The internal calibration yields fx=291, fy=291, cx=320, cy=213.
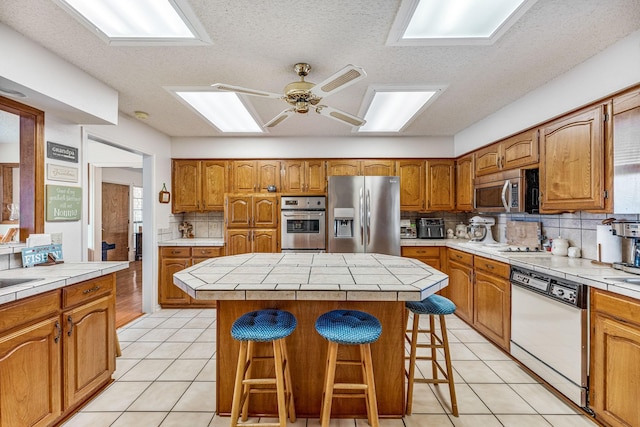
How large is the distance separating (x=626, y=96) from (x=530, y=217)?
157 cm

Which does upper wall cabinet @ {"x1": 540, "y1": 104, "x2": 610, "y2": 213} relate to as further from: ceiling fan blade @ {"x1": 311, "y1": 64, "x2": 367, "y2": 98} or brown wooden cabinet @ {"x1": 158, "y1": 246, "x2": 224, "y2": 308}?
brown wooden cabinet @ {"x1": 158, "y1": 246, "x2": 224, "y2": 308}

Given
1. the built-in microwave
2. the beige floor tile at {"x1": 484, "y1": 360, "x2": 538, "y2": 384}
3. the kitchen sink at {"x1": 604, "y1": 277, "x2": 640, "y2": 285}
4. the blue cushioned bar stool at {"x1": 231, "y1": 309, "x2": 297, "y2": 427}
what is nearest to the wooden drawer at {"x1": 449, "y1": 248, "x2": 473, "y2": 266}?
the built-in microwave

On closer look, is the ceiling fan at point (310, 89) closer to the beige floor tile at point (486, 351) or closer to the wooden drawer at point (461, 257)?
the wooden drawer at point (461, 257)

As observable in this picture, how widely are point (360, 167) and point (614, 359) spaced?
124 inches

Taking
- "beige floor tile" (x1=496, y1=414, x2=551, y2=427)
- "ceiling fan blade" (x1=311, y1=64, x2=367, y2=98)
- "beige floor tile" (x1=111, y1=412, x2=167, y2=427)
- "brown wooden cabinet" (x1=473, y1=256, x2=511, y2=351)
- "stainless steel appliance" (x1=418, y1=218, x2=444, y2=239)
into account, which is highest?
"ceiling fan blade" (x1=311, y1=64, x2=367, y2=98)

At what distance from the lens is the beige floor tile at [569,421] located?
1.75 metres

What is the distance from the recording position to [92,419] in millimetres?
1784

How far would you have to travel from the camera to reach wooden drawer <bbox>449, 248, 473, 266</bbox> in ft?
10.4

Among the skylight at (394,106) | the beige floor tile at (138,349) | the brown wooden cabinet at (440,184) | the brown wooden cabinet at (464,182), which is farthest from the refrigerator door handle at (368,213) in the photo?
the beige floor tile at (138,349)

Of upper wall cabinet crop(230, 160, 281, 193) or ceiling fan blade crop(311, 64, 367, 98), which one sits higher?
ceiling fan blade crop(311, 64, 367, 98)

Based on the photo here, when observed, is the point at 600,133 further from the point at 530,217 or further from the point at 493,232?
the point at 493,232

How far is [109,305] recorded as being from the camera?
2066 millimetres

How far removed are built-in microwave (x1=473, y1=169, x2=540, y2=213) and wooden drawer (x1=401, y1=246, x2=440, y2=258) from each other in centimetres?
78

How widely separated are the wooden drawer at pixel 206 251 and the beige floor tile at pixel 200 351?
1.29 meters
